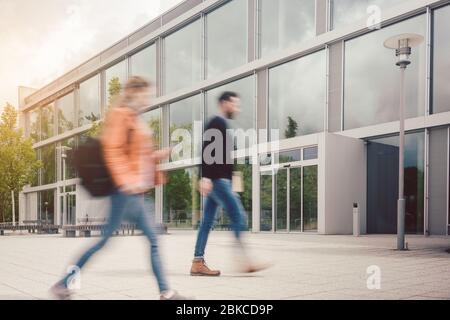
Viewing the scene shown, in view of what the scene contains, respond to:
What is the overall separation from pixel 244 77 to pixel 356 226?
33.2ft

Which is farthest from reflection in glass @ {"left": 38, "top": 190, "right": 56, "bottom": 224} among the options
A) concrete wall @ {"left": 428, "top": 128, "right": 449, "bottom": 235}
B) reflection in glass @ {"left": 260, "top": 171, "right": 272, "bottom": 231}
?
concrete wall @ {"left": 428, "top": 128, "right": 449, "bottom": 235}

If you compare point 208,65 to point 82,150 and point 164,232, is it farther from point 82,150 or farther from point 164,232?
point 82,150

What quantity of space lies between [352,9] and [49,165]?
31542mm

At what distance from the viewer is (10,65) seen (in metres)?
5.11

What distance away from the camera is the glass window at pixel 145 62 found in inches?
1144

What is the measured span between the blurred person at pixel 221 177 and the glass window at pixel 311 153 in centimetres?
1218

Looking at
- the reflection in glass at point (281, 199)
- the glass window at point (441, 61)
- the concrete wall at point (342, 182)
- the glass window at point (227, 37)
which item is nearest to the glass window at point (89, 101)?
the glass window at point (227, 37)

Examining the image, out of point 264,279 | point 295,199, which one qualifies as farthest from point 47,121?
point 264,279

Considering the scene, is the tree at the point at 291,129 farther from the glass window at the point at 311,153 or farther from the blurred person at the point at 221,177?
the blurred person at the point at 221,177

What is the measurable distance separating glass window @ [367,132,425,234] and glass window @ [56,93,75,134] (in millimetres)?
27444

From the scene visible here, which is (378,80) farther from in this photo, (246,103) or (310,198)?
(246,103)

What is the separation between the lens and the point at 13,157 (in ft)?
90.5

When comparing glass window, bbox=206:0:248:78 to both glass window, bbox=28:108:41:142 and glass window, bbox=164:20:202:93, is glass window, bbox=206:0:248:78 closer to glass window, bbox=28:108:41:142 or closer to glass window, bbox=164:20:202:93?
Result: glass window, bbox=164:20:202:93

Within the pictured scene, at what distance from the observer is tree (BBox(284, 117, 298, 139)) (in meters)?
19.5
